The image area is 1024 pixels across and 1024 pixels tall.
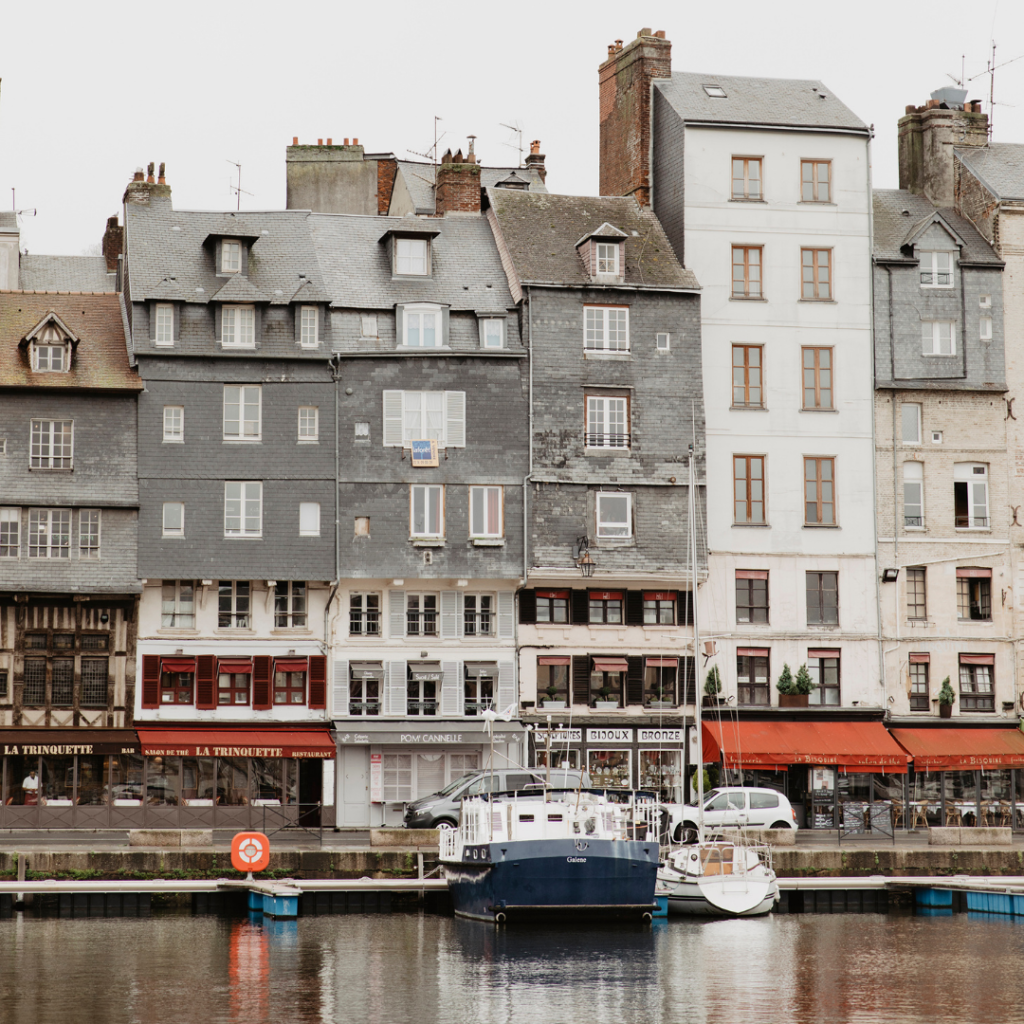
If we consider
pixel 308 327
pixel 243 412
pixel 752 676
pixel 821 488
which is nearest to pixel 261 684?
pixel 243 412

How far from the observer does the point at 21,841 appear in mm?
52531

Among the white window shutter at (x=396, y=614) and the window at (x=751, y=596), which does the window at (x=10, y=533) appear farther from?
the window at (x=751, y=596)

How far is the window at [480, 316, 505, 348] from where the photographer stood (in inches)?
2375

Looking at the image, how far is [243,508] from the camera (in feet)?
192

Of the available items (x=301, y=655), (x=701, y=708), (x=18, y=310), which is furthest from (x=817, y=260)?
(x=18, y=310)

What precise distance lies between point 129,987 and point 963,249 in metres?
38.6

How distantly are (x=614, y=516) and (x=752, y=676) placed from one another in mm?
6832

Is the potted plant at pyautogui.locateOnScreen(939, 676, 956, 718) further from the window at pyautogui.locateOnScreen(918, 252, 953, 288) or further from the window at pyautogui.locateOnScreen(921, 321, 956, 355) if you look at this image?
the window at pyautogui.locateOnScreen(918, 252, 953, 288)

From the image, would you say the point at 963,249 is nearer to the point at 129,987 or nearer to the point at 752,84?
the point at 752,84

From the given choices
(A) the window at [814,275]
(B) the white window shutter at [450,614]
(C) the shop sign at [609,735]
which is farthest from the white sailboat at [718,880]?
(A) the window at [814,275]

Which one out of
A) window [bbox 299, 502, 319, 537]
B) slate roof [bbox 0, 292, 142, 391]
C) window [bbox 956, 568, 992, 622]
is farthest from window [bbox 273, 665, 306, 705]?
window [bbox 956, 568, 992, 622]

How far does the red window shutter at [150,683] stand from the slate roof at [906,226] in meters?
26.4

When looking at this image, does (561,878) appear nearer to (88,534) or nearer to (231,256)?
(88,534)

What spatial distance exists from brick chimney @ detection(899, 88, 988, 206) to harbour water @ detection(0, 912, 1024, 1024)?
2900cm
